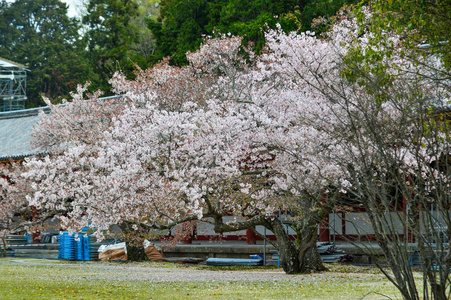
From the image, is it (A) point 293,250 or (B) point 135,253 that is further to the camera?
(B) point 135,253

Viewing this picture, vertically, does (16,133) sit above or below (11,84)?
below

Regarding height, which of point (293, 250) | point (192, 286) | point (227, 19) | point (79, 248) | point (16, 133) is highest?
point (227, 19)

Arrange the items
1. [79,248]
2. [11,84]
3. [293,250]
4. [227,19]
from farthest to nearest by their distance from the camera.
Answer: [11,84] → [227,19] → [79,248] → [293,250]

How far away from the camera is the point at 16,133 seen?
32.2 m

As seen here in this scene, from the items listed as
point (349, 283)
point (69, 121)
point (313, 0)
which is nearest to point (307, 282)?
point (349, 283)

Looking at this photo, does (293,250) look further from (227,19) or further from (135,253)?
(227,19)

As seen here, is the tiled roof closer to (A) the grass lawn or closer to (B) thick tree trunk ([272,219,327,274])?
(A) the grass lawn

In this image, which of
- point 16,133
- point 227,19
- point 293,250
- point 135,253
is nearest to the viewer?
point 293,250

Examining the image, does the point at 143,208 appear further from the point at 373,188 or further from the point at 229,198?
the point at 373,188

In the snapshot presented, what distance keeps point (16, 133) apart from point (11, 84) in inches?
497

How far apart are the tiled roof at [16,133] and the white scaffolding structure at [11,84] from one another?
21.6ft

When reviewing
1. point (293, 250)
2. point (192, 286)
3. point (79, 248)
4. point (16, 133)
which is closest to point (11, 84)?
point (16, 133)

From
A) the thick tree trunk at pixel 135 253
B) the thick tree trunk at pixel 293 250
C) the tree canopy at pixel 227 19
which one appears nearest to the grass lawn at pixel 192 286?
the thick tree trunk at pixel 293 250

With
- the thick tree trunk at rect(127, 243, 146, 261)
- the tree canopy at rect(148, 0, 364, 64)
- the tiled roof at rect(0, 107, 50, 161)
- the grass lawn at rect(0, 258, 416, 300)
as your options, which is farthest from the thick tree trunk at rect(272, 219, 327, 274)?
the tiled roof at rect(0, 107, 50, 161)
